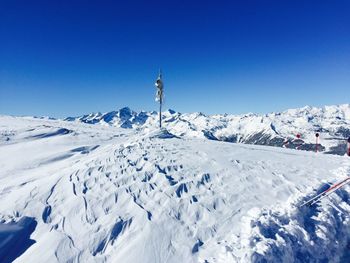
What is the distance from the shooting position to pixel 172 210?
10.8 metres

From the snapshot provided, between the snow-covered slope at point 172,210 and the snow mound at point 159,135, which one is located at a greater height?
the snow mound at point 159,135

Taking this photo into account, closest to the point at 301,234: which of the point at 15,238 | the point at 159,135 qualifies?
the point at 15,238

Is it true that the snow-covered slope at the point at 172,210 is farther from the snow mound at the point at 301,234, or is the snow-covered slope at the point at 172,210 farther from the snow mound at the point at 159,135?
the snow mound at the point at 159,135

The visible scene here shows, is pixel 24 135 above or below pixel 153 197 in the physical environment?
above

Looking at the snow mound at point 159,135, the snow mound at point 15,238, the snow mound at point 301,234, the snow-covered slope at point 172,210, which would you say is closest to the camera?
the snow mound at point 15,238

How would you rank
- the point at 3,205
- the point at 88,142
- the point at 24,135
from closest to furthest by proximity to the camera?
the point at 3,205
the point at 88,142
the point at 24,135

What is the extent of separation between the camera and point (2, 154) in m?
20.8

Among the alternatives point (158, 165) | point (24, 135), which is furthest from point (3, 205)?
point (24, 135)

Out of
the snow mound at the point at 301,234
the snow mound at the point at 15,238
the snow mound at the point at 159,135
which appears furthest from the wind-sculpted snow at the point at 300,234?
the snow mound at the point at 159,135

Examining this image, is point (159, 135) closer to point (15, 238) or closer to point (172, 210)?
point (172, 210)

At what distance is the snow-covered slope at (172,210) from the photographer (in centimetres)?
880

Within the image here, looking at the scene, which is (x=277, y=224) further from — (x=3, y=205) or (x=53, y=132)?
(x=53, y=132)

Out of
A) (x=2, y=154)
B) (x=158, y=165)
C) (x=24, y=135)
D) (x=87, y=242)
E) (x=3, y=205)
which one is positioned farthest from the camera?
(x=24, y=135)

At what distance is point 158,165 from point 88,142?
1096cm
